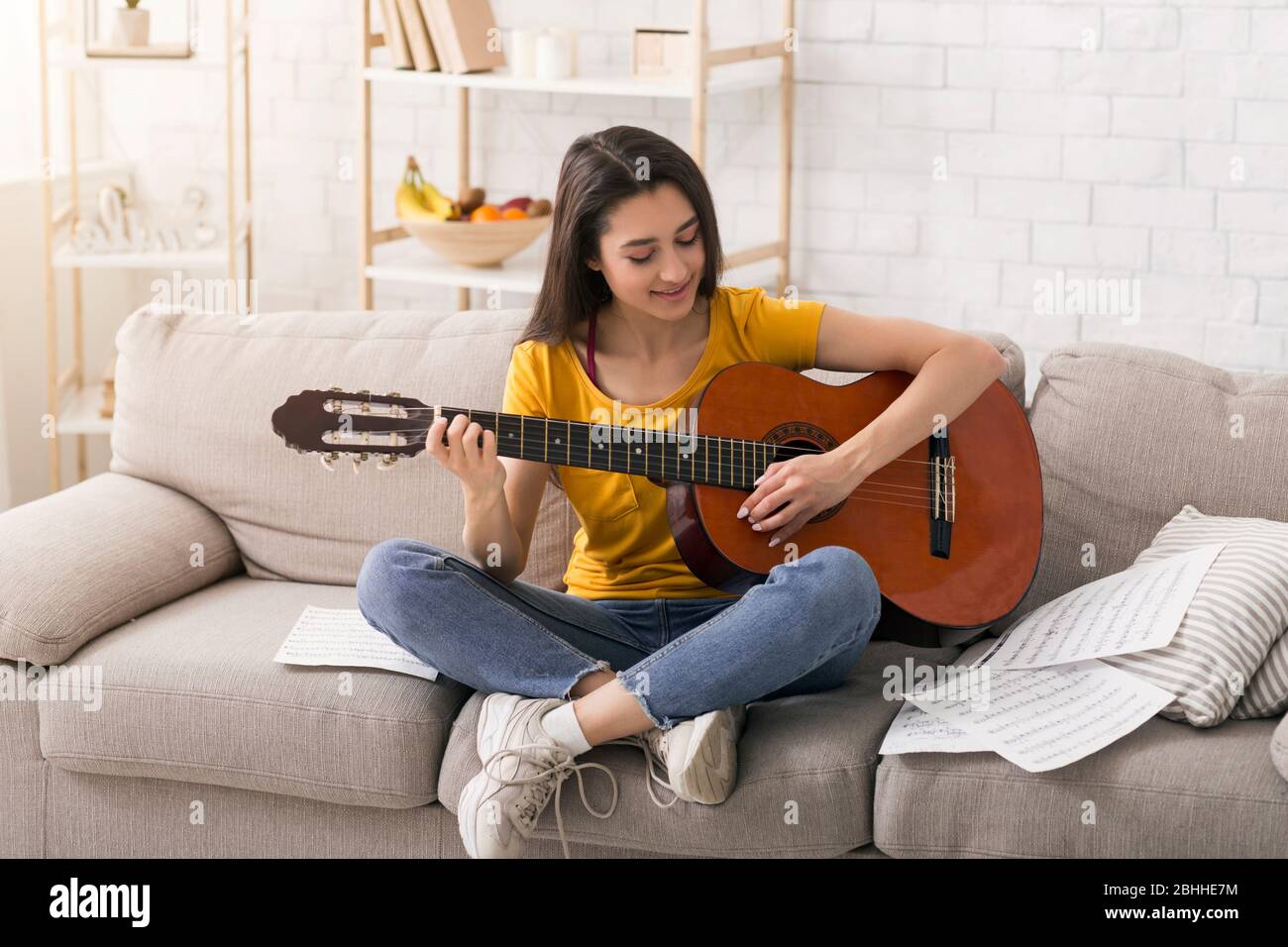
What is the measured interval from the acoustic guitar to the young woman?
4 cm

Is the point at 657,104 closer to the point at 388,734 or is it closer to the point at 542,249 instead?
the point at 542,249

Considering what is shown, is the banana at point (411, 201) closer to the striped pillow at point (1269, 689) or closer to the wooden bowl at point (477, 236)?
the wooden bowl at point (477, 236)

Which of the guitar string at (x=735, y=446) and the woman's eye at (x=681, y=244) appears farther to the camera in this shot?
the woman's eye at (x=681, y=244)

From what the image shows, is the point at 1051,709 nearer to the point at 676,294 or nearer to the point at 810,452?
the point at 810,452

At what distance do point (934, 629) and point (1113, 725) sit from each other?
11.6 inches

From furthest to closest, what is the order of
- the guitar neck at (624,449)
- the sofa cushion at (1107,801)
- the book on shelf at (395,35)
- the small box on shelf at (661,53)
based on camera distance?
the book on shelf at (395,35)
the small box on shelf at (661,53)
the guitar neck at (624,449)
the sofa cushion at (1107,801)

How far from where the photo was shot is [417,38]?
3.31 meters

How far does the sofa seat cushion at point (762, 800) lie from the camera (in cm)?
177

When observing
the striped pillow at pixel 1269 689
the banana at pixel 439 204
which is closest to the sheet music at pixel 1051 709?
the striped pillow at pixel 1269 689

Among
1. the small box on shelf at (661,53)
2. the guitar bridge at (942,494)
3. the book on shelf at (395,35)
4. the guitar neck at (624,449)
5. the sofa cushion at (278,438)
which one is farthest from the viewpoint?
the book on shelf at (395,35)

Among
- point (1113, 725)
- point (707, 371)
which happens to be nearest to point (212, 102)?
point (707, 371)

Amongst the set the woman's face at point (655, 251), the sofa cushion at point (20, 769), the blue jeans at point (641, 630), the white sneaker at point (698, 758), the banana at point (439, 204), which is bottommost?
the sofa cushion at point (20, 769)

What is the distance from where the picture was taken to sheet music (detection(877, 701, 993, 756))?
174 centimetres

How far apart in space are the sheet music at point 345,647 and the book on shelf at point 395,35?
1616mm
